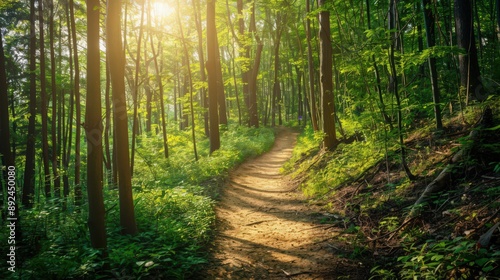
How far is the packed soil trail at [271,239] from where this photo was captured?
161 inches

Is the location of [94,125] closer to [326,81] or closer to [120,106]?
[120,106]

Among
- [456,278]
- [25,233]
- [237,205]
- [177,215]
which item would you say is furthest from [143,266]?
[237,205]

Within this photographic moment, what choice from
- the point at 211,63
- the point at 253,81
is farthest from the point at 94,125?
the point at 253,81

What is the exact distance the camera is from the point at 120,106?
4.55 metres

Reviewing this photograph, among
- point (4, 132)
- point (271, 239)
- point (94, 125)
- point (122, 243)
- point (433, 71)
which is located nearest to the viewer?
point (94, 125)

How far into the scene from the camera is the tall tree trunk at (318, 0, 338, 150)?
9.46 meters

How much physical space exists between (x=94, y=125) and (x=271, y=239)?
3511 mm

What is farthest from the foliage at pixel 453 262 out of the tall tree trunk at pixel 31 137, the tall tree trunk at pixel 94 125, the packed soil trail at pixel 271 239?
the tall tree trunk at pixel 31 137

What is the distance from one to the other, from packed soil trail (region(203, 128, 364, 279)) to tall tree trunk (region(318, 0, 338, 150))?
230 cm

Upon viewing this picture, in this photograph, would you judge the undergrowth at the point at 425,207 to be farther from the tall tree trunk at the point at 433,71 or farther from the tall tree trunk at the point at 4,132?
the tall tree trunk at the point at 4,132

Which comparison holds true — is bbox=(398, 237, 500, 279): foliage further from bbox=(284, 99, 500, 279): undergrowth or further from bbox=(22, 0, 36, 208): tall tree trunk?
bbox=(22, 0, 36, 208): tall tree trunk

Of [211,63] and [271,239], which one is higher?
[211,63]

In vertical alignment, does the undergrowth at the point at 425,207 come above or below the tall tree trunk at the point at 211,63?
below

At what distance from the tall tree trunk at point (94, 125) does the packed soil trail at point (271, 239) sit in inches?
65.0
